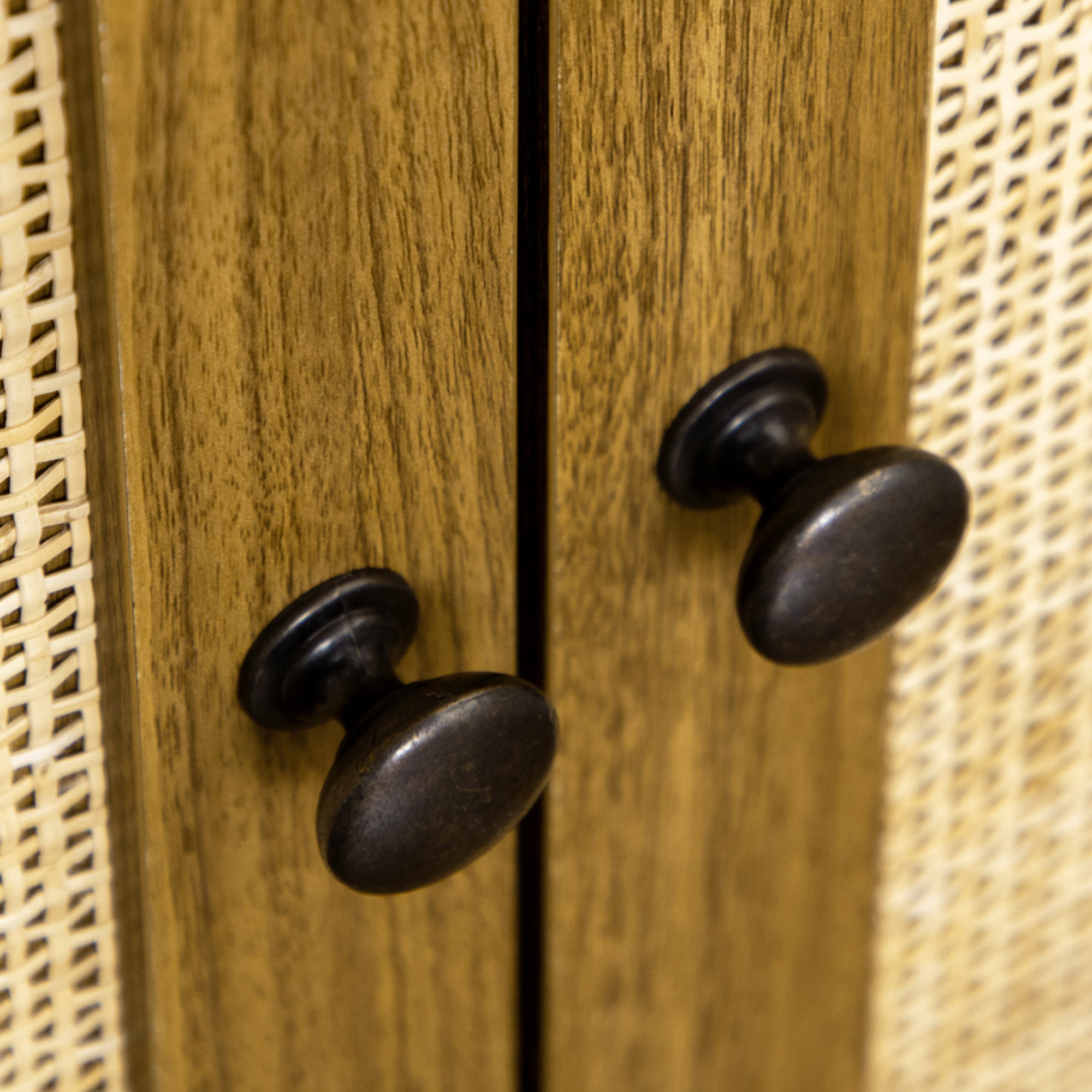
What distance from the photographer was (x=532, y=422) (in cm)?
30

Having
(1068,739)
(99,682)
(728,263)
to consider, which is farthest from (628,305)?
(1068,739)

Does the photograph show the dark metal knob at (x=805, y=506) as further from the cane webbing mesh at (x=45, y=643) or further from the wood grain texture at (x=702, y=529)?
the cane webbing mesh at (x=45, y=643)

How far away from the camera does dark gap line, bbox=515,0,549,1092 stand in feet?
0.85

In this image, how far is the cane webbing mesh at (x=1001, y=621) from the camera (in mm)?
339

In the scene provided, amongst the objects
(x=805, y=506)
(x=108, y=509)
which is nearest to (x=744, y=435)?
(x=805, y=506)

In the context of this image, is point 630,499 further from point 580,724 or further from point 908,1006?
point 908,1006

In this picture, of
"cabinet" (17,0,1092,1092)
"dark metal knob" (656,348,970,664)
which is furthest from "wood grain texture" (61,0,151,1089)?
"dark metal knob" (656,348,970,664)

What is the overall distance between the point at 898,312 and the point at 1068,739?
216 millimetres

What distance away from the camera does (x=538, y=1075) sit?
1.23 feet

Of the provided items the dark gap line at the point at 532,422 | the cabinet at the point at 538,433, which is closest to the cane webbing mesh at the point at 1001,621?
the cabinet at the point at 538,433

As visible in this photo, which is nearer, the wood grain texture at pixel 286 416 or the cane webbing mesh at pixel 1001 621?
the wood grain texture at pixel 286 416

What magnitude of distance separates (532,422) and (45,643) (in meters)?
0.12

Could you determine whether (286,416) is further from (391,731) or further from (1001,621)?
(1001,621)

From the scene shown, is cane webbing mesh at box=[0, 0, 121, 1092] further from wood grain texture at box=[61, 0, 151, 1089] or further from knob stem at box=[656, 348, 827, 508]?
knob stem at box=[656, 348, 827, 508]
